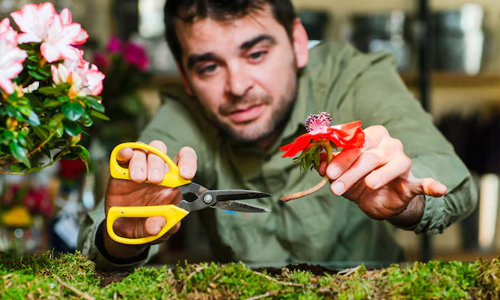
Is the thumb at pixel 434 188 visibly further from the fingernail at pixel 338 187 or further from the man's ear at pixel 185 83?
the man's ear at pixel 185 83

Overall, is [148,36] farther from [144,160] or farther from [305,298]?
[305,298]

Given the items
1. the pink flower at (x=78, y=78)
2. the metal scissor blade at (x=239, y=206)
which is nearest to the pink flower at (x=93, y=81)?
the pink flower at (x=78, y=78)

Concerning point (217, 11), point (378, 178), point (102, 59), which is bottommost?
point (378, 178)

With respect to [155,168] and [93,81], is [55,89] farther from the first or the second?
[155,168]

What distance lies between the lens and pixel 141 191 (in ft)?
2.42

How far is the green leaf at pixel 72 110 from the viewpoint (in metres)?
Result: 0.56

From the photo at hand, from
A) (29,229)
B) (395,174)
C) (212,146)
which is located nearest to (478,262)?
(395,174)

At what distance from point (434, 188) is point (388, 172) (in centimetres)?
6

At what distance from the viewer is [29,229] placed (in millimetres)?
1531

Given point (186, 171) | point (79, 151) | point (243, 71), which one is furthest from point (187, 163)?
point (243, 71)

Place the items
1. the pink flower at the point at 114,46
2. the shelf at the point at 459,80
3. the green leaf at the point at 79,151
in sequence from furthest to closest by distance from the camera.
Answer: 1. the shelf at the point at 459,80
2. the pink flower at the point at 114,46
3. the green leaf at the point at 79,151

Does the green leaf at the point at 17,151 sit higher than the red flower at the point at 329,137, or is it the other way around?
the green leaf at the point at 17,151

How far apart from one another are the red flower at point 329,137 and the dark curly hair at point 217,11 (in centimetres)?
46

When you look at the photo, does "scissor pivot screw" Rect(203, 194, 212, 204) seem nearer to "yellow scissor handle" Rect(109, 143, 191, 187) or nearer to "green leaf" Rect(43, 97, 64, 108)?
"yellow scissor handle" Rect(109, 143, 191, 187)
